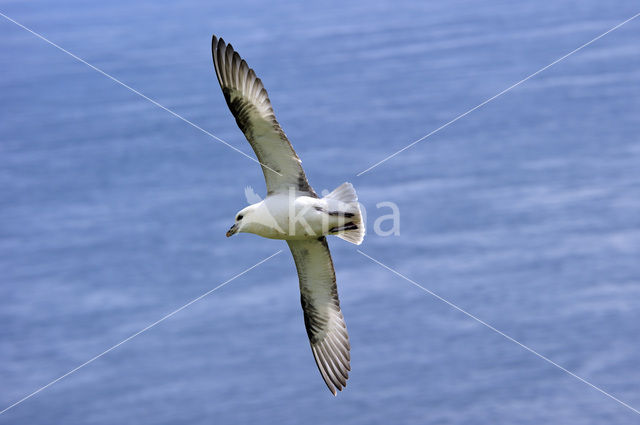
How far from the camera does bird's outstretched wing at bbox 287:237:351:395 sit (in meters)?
11.9

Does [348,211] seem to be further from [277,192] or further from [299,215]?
[277,192]

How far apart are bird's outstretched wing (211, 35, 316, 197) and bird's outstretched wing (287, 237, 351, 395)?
122 cm

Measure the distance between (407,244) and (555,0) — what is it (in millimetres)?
24698

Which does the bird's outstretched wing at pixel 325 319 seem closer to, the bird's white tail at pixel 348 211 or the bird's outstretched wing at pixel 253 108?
the bird's white tail at pixel 348 211

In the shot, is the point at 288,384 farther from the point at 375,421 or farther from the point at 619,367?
the point at 619,367

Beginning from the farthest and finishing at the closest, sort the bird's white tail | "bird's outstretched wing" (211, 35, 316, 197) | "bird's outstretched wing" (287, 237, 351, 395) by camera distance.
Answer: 1. "bird's outstretched wing" (287, 237, 351, 395)
2. the bird's white tail
3. "bird's outstretched wing" (211, 35, 316, 197)

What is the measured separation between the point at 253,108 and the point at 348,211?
1.38 m

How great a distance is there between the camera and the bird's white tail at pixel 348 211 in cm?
1112

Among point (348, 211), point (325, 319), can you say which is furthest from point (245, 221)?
point (325, 319)

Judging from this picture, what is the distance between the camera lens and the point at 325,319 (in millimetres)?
12195

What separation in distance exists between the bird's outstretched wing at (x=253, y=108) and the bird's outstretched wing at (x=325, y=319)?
1217 millimetres

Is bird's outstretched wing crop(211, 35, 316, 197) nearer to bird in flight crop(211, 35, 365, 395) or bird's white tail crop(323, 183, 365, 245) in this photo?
bird in flight crop(211, 35, 365, 395)

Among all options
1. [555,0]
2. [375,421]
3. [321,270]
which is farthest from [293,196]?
[555,0]

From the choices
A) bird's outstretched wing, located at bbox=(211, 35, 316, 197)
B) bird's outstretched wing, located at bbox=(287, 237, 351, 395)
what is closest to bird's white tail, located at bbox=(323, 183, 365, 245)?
bird's outstretched wing, located at bbox=(211, 35, 316, 197)
